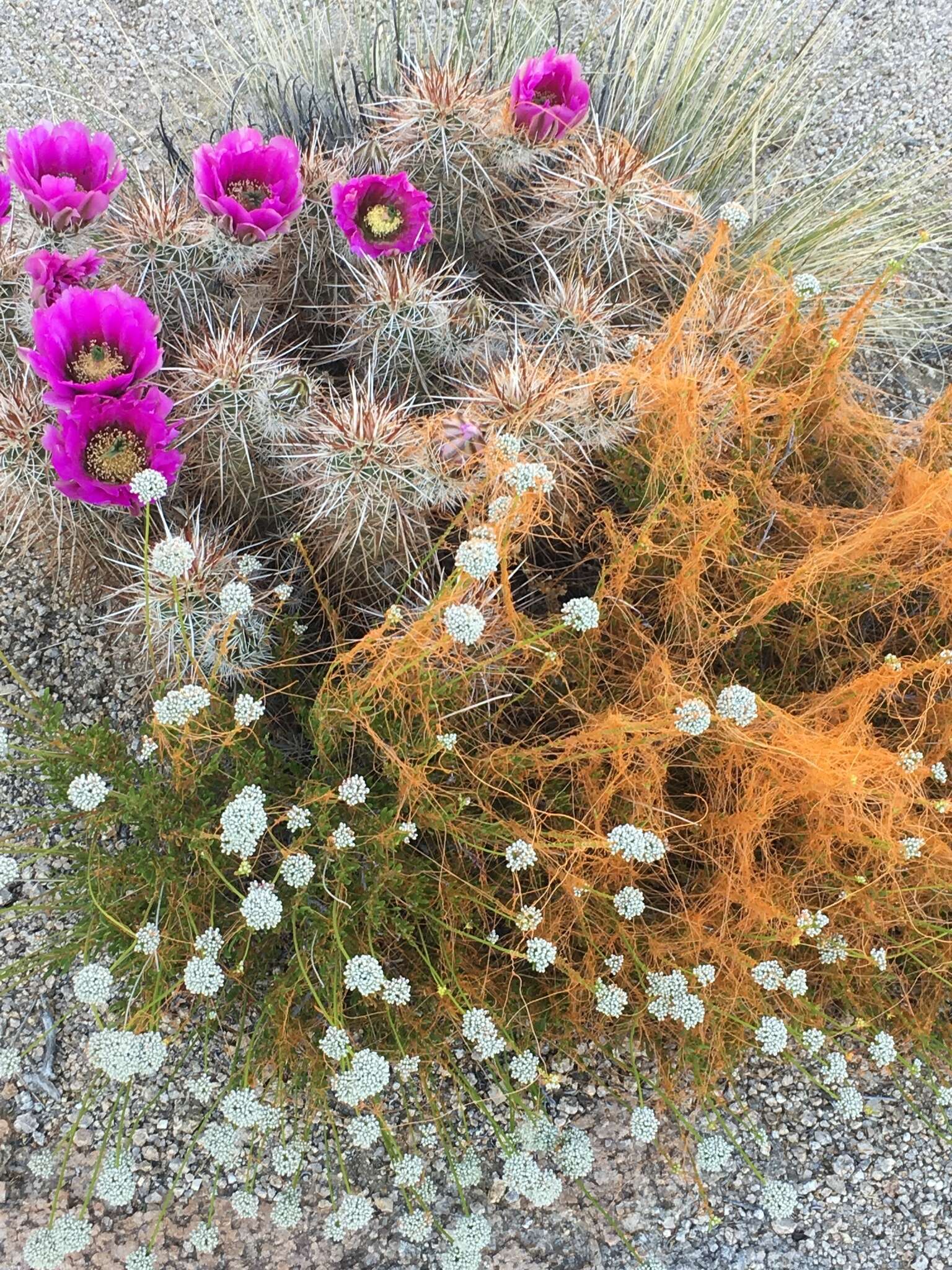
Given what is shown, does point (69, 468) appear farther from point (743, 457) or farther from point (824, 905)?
point (824, 905)

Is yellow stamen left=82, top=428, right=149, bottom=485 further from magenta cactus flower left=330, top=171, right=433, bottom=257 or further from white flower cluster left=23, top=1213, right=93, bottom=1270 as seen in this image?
white flower cluster left=23, top=1213, right=93, bottom=1270

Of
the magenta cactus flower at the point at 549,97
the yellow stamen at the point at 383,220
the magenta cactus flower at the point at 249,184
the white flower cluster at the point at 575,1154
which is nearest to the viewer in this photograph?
the white flower cluster at the point at 575,1154

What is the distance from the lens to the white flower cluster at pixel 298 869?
190 cm

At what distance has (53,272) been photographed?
2.22 metres

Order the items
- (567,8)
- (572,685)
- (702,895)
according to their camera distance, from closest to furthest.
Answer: (702,895), (572,685), (567,8)

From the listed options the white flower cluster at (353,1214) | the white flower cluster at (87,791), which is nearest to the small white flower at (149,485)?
the white flower cluster at (87,791)

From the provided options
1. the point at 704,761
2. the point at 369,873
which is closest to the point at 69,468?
the point at 369,873

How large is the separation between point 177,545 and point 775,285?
204 cm

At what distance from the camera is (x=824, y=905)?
2420 mm

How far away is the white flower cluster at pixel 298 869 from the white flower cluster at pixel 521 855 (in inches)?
15.3

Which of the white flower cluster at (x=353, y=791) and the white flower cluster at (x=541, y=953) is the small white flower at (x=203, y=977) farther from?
the white flower cluster at (x=541, y=953)

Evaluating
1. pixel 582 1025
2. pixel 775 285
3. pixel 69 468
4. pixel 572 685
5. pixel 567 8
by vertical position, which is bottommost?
pixel 582 1025

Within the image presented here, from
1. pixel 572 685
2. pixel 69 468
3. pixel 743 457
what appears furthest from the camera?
pixel 743 457

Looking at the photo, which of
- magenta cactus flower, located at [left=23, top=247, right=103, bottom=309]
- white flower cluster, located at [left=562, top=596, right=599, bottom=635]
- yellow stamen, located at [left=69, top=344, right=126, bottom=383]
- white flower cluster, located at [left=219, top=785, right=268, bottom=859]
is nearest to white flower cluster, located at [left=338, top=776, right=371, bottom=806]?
white flower cluster, located at [left=219, top=785, right=268, bottom=859]
